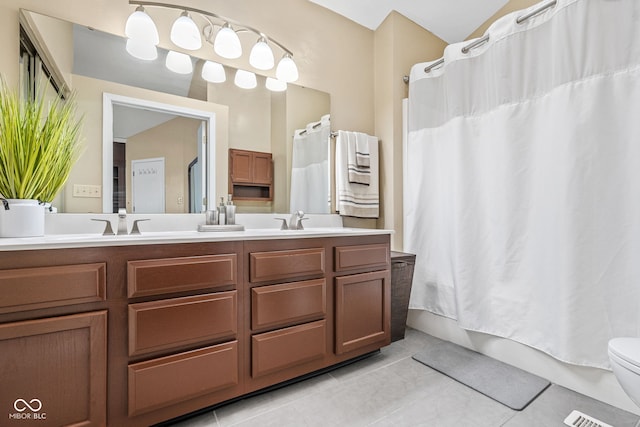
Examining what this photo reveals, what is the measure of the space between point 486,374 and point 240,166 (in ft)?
6.30

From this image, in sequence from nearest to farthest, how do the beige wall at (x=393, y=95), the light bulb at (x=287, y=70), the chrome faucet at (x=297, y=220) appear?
the chrome faucet at (x=297, y=220)
the light bulb at (x=287, y=70)
the beige wall at (x=393, y=95)

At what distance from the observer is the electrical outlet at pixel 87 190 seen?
1534mm

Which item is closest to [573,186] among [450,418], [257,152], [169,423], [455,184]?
[455,184]

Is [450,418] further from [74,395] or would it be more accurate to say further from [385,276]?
[74,395]

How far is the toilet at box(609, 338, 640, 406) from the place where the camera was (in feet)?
3.44

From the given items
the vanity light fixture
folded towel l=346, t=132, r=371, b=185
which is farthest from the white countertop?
the vanity light fixture

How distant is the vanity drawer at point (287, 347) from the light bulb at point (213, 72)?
1.54 meters

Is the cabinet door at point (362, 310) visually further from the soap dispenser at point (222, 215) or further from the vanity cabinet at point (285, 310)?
the soap dispenser at point (222, 215)

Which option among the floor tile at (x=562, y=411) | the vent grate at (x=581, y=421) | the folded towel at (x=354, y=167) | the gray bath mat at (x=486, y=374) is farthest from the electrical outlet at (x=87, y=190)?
the vent grate at (x=581, y=421)

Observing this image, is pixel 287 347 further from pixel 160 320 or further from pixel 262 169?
pixel 262 169

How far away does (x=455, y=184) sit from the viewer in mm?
2094

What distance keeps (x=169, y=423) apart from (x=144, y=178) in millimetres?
1201

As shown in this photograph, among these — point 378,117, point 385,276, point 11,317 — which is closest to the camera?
point 11,317

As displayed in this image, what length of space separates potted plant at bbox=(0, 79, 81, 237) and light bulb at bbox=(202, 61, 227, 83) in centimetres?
80
